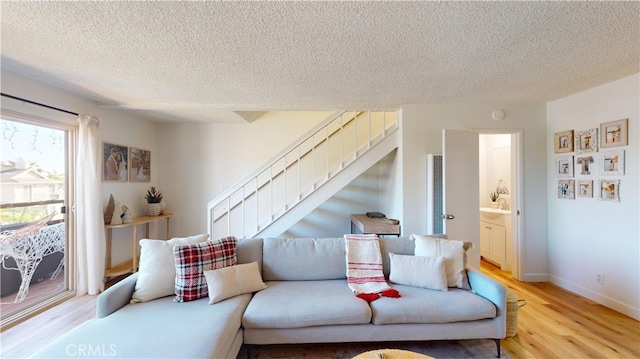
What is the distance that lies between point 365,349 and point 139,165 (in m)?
4.03

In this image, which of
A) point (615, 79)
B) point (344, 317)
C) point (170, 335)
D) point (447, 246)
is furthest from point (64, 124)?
point (615, 79)

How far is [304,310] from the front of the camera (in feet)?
5.81

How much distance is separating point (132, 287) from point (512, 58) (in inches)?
136

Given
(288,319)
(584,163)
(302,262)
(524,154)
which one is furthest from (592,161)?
(288,319)

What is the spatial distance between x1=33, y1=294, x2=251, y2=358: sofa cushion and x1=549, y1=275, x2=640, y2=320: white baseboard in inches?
142

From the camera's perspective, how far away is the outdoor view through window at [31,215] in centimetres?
234

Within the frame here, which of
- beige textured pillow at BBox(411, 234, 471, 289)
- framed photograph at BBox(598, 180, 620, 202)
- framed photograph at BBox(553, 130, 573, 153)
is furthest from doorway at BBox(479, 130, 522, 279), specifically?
beige textured pillow at BBox(411, 234, 471, 289)

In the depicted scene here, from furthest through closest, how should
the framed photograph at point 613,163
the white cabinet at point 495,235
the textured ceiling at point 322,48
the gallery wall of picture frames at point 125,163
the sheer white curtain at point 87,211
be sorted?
the white cabinet at point 495,235, the gallery wall of picture frames at point 125,163, the sheer white curtain at point 87,211, the framed photograph at point 613,163, the textured ceiling at point 322,48

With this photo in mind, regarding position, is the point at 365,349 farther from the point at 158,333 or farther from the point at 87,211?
the point at 87,211

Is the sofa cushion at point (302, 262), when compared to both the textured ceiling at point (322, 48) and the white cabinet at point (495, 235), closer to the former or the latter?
the textured ceiling at point (322, 48)

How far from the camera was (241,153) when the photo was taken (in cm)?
441

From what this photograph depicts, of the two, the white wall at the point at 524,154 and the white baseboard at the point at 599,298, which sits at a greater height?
the white wall at the point at 524,154

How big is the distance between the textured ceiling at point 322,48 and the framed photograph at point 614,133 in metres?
0.45

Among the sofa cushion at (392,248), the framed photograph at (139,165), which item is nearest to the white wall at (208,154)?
the framed photograph at (139,165)
